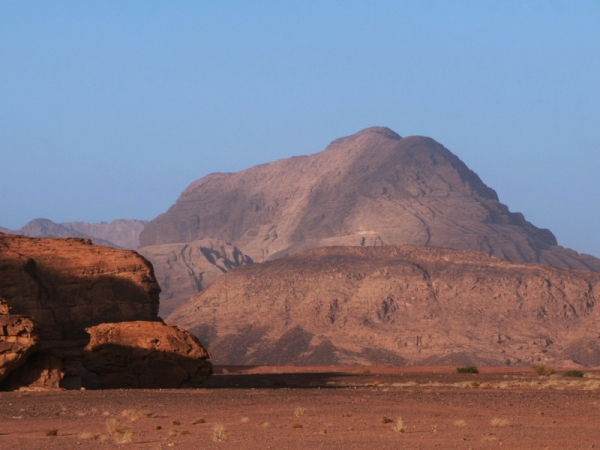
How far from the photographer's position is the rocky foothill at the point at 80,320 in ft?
90.9

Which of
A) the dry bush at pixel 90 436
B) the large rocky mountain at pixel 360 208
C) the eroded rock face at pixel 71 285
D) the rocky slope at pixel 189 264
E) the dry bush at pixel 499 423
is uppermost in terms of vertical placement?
the large rocky mountain at pixel 360 208

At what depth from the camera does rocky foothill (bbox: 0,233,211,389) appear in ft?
90.9

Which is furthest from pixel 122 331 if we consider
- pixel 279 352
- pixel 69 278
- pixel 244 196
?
pixel 244 196

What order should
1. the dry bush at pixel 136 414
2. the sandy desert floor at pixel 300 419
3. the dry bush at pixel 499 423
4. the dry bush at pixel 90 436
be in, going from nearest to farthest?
the sandy desert floor at pixel 300 419
the dry bush at pixel 90 436
the dry bush at pixel 499 423
the dry bush at pixel 136 414

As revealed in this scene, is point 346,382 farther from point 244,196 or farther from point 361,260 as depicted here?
point 244,196

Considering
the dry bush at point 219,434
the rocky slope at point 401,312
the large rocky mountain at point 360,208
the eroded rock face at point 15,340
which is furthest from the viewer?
the large rocky mountain at point 360,208

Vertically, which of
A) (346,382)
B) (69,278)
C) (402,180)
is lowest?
(346,382)

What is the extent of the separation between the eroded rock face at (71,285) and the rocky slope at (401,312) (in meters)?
37.5

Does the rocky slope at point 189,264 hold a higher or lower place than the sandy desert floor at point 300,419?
higher

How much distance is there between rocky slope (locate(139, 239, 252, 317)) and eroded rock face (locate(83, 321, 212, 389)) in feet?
286

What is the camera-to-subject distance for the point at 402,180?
479ft

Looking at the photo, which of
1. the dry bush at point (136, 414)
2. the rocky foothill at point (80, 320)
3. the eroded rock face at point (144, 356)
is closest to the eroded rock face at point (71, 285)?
the rocky foothill at point (80, 320)

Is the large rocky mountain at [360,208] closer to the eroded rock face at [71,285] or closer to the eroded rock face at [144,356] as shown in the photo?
the eroded rock face at [71,285]

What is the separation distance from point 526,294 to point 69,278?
5332 cm
